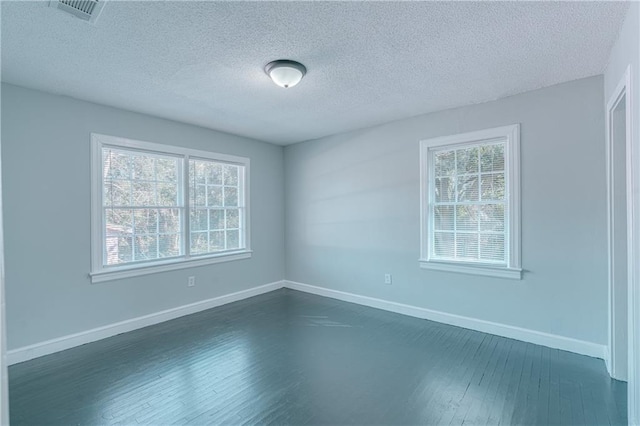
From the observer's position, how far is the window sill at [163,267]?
11.4 ft

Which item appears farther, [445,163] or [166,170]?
[166,170]

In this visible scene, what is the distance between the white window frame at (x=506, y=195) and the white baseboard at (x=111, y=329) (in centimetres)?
285

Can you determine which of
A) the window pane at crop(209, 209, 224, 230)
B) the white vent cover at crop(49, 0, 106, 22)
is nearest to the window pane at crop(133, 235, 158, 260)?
the window pane at crop(209, 209, 224, 230)

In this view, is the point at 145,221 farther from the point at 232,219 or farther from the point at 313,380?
the point at 313,380

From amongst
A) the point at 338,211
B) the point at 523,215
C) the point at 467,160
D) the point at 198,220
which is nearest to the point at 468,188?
the point at 467,160

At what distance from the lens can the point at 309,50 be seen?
245cm

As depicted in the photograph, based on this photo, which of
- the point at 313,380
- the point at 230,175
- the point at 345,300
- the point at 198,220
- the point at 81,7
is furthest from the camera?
the point at 230,175

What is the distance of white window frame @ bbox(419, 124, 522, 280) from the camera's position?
11.0 ft

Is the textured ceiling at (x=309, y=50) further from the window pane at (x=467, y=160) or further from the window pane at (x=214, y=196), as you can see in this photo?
the window pane at (x=214, y=196)

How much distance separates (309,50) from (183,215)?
2834 mm

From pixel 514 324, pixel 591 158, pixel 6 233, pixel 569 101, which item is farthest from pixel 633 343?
pixel 6 233

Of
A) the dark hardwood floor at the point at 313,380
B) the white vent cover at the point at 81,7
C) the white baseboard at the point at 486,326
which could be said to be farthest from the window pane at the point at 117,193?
the white baseboard at the point at 486,326

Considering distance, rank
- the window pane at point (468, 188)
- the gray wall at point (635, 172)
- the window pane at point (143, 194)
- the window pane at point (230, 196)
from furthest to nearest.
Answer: the window pane at point (230, 196), the window pane at point (143, 194), the window pane at point (468, 188), the gray wall at point (635, 172)

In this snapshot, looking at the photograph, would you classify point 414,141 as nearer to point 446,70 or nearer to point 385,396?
point 446,70
